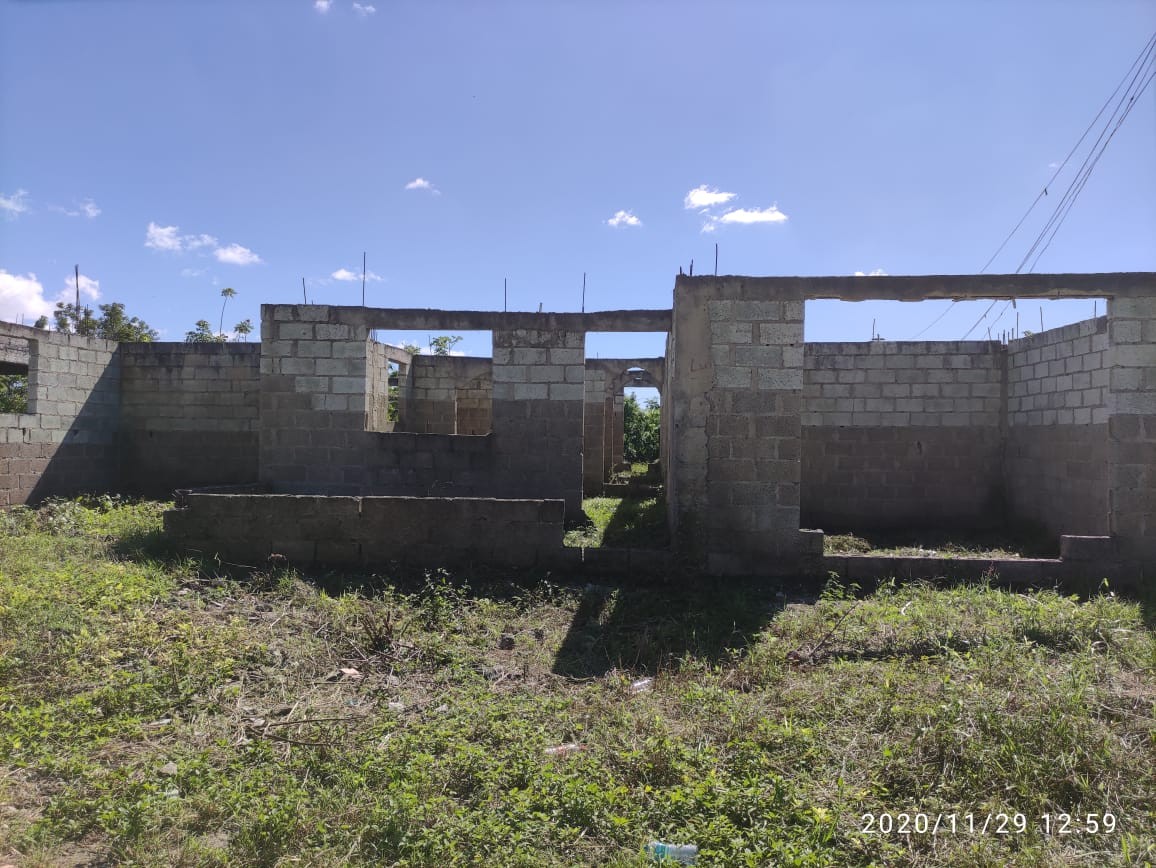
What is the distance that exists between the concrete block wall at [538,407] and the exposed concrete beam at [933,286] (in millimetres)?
2778

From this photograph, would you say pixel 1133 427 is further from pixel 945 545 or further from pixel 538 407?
pixel 538 407

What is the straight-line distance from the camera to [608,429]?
15.1 m

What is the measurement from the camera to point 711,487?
652cm

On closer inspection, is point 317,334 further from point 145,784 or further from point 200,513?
point 145,784

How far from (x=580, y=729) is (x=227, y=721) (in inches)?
75.0

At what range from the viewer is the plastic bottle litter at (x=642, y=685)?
14.0 feet

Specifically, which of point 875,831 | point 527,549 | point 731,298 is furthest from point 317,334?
point 875,831

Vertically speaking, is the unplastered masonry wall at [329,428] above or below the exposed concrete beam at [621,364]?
below

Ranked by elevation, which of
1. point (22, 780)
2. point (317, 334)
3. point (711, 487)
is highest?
point (317, 334)

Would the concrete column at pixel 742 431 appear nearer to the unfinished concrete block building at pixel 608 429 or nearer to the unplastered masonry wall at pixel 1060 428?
the unfinished concrete block building at pixel 608 429

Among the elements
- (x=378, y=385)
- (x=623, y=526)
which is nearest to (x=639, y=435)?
(x=378, y=385)

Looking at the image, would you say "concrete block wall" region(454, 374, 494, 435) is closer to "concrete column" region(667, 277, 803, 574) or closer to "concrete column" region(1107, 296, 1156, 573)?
"concrete column" region(667, 277, 803, 574)

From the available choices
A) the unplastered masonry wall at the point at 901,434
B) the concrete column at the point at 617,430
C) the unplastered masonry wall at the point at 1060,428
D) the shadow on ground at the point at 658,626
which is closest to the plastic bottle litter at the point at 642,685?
the shadow on ground at the point at 658,626

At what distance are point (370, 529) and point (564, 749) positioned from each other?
3727mm
